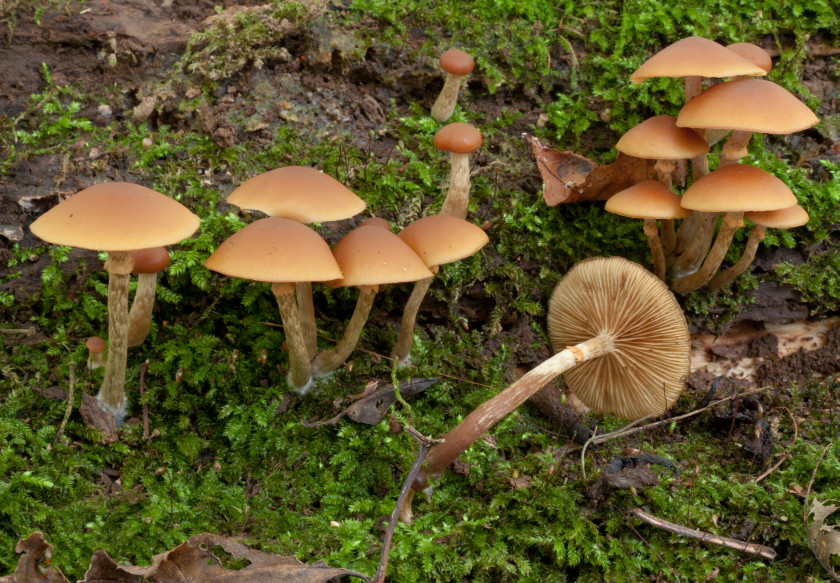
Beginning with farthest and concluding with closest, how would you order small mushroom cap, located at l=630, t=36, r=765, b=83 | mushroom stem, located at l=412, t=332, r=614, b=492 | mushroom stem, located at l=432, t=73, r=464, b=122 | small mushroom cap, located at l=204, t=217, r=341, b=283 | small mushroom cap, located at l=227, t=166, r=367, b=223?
mushroom stem, located at l=432, t=73, r=464, b=122, small mushroom cap, located at l=630, t=36, r=765, b=83, mushroom stem, located at l=412, t=332, r=614, b=492, small mushroom cap, located at l=227, t=166, r=367, b=223, small mushroom cap, located at l=204, t=217, r=341, b=283

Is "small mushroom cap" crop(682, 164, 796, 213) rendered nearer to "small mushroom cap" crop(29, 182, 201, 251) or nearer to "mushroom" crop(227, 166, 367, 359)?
"mushroom" crop(227, 166, 367, 359)

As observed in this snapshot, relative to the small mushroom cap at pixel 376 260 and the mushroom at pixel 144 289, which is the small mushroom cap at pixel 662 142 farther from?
the mushroom at pixel 144 289

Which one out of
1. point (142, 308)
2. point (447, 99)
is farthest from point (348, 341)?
point (447, 99)

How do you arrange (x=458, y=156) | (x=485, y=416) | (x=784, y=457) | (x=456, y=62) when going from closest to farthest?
1. (x=485, y=416)
2. (x=784, y=457)
3. (x=458, y=156)
4. (x=456, y=62)

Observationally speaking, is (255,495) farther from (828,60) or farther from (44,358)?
(828,60)

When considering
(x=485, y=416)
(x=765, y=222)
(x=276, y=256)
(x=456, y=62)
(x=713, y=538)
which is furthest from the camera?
(x=456, y=62)

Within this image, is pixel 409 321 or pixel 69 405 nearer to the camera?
pixel 69 405

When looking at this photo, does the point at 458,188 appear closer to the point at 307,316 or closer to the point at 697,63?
the point at 307,316

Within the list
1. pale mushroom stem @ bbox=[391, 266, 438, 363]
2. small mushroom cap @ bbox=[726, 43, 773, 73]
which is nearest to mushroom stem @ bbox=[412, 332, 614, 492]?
pale mushroom stem @ bbox=[391, 266, 438, 363]
